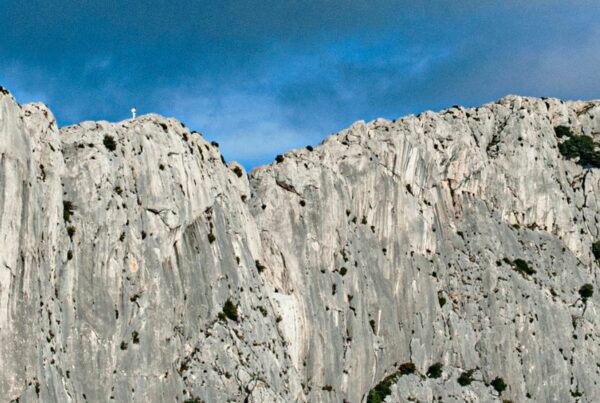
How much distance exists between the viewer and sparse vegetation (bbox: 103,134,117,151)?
95.2m

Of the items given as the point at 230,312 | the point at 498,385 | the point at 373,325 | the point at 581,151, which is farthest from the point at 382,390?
the point at 581,151

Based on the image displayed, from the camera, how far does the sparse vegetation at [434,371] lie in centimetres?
12557

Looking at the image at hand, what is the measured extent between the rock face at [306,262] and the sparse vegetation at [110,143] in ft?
0.98

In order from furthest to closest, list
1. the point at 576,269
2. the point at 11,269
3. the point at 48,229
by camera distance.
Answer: the point at 576,269
the point at 48,229
the point at 11,269

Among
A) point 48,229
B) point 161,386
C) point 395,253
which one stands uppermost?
point 395,253

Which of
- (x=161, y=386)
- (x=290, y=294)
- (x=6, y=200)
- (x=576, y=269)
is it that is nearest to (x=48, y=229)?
(x=6, y=200)

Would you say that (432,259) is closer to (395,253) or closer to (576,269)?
(395,253)

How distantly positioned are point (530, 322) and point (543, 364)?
5.05 meters

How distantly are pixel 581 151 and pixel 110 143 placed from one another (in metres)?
81.6

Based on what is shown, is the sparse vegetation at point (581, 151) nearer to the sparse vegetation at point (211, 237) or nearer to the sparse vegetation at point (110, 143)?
the sparse vegetation at point (211, 237)

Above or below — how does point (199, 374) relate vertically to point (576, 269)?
below

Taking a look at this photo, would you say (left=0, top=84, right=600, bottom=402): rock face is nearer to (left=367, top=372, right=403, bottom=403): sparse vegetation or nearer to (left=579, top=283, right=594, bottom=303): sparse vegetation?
(left=367, top=372, right=403, bottom=403): sparse vegetation

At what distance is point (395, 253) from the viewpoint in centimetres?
12712

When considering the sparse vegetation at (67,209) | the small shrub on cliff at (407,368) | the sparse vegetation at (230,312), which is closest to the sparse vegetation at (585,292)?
the small shrub on cliff at (407,368)
